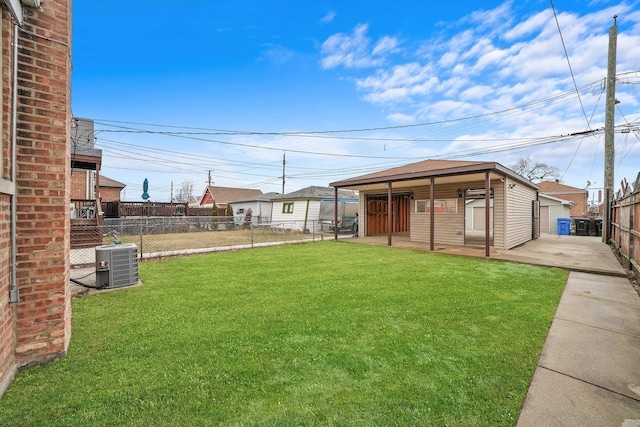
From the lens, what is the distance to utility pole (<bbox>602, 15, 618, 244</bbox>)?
12680 millimetres

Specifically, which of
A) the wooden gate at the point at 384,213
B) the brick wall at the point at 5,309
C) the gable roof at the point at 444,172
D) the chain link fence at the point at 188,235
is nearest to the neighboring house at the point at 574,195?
the wooden gate at the point at 384,213

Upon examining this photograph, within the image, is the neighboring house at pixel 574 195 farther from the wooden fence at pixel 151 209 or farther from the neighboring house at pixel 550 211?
the wooden fence at pixel 151 209

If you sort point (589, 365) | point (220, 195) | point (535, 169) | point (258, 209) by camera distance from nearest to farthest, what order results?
point (589, 365), point (258, 209), point (535, 169), point (220, 195)

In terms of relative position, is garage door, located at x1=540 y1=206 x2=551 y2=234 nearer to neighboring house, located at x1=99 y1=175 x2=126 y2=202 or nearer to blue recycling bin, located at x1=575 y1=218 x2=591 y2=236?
blue recycling bin, located at x1=575 y1=218 x2=591 y2=236

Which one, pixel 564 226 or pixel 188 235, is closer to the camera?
pixel 188 235

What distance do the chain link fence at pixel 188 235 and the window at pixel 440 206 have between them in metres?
4.98

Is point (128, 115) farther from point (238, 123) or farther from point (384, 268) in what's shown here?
point (384, 268)

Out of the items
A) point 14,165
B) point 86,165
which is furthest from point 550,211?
point 86,165

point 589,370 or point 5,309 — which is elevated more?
point 5,309

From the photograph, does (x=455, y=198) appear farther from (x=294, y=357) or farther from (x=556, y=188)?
(x=556, y=188)

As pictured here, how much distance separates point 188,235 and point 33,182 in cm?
1551

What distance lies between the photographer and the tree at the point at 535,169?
1365 inches

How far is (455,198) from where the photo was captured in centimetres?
1184

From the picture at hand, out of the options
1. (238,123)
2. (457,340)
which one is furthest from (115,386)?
(238,123)
